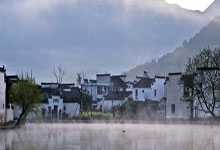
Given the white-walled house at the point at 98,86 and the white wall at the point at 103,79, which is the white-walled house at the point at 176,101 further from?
the white wall at the point at 103,79

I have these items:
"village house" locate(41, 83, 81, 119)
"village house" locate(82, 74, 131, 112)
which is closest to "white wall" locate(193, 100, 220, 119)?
"village house" locate(41, 83, 81, 119)

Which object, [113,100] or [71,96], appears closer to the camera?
[71,96]

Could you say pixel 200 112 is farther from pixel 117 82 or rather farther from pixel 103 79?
pixel 103 79

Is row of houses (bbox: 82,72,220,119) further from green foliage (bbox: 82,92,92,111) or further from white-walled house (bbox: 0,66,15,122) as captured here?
white-walled house (bbox: 0,66,15,122)

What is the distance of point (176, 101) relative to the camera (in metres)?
83.1

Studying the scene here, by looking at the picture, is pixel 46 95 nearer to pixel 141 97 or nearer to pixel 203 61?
pixel 141 97

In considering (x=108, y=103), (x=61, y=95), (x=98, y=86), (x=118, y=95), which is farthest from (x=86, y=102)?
(x=98, y=86)

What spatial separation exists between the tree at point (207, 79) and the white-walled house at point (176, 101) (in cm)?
729

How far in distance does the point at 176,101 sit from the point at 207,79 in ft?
47.7

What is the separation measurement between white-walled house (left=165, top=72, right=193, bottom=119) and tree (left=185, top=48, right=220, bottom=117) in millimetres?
7287

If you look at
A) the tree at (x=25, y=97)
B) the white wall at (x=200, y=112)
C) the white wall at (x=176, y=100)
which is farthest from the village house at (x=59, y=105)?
the tree at (x=25, y=97)

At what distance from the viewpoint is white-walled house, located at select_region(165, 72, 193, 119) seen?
79.3 meters

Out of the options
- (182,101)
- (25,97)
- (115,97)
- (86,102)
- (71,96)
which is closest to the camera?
(25,97)

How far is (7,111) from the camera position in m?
65.4
